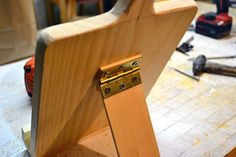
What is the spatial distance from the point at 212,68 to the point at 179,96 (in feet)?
0.89

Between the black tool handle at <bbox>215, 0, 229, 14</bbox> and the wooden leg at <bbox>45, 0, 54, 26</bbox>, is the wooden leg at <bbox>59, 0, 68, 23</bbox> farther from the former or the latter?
the black tool handle at <bbox>215, 0, 229, 14</bbox>

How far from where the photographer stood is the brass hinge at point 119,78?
0.57 meters

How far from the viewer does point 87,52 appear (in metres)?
0.49

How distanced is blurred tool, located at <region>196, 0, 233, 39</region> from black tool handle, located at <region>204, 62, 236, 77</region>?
43 cm

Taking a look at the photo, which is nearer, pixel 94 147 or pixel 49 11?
pixel 94 147

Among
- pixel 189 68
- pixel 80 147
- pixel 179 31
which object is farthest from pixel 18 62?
pixel 179 31

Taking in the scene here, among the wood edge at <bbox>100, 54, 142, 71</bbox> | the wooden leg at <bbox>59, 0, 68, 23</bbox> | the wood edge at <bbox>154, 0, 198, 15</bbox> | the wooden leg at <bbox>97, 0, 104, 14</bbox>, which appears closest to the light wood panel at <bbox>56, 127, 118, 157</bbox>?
the wood edge at <bbox>100, 54, 142, 71</bbox>

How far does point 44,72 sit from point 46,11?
206cm

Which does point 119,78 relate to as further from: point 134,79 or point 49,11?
point 49,11

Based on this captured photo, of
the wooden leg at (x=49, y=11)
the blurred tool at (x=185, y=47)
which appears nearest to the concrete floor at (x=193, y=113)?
the blurred tool at (x=185, y=47)

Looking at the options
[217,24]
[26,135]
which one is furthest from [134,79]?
[217,24]

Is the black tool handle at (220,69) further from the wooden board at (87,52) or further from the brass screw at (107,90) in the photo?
the brass screw at (107,90)

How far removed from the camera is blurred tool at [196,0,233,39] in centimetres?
165

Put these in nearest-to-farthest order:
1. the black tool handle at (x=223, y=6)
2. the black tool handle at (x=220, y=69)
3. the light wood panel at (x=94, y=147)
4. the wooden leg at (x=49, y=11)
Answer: the light wood panel at (x=94, y=147) → the black tool handle at (x=220, y=69) → the black tool handle at (x=223, y=6) → the wooden leg at (x=49, y=11)
